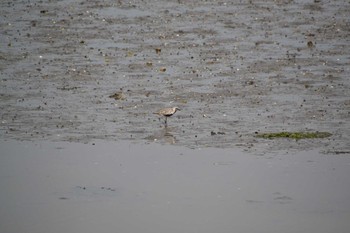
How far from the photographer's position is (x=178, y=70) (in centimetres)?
2200

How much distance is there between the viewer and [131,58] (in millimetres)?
23062

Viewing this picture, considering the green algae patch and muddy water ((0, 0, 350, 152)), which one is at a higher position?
muddy water ((0, 0, 350, 152))

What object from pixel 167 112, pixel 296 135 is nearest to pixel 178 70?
pixel 167 112

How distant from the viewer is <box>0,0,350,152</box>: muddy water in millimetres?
18016

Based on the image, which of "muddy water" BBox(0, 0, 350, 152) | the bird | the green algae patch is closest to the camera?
the green algae patch

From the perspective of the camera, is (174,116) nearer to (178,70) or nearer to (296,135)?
(296,135)

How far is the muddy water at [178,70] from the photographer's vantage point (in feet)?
59.1

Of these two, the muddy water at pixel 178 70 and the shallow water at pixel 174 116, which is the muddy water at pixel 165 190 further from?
the muddy water at pixel 178 70

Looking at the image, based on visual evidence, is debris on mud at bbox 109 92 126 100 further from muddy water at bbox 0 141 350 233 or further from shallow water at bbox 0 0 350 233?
muddy water at bbox 0 141 350 233

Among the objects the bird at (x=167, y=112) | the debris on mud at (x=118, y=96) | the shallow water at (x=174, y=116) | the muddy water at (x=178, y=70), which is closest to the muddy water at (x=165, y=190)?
the shallow water at (x=174, y=116)

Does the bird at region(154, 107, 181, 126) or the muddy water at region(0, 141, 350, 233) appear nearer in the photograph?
the muddy water at region(0, 141, 350, 233)

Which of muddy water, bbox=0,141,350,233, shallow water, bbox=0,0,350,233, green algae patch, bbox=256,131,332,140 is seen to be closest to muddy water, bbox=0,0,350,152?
shallow water, bbox=0,0,350,233

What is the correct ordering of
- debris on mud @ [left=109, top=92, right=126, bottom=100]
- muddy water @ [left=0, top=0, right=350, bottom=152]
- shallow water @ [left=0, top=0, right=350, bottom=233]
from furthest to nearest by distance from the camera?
debris on mud @ [left=109, top=92, right=126, bottom=100], muddy water @ [left=0, top=0, right=350, bottom=152], shallow water @ [left=0, top=0, right=350, bottom=233]

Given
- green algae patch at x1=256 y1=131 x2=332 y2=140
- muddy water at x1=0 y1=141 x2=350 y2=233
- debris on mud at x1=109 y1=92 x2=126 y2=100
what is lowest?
muddy water at x1=0 y1=141 x2=350 y2=233
